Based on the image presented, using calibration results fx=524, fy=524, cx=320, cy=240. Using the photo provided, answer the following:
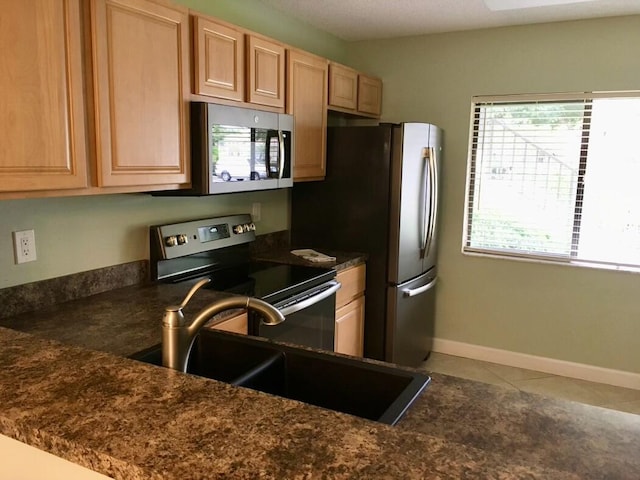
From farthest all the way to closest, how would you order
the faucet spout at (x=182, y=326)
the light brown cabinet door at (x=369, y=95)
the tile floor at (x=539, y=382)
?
the light brown cabinet door at (x=369, y=95)
the tile floor at (x=539, y=382)
the faucet spout at (x=182, y=326)

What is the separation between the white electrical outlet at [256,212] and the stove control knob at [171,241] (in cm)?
81

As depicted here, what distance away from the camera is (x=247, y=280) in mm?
2664

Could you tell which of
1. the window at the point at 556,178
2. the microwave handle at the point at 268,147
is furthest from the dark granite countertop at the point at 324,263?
the window at the point at 556,178

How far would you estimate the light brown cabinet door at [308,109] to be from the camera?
9.74 feet

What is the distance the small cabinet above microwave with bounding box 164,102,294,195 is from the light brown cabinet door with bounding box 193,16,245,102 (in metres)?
0.08

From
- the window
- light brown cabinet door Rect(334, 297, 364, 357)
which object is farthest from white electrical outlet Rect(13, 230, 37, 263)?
the window

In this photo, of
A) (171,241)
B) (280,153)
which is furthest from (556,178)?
(171,241)

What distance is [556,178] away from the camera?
366 centimetres

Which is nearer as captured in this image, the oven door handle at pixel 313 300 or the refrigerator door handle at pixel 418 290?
the oven door handle at pixel 313 300

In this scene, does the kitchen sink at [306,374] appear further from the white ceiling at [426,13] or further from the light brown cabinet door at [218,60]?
the white ceiling at [426,13]

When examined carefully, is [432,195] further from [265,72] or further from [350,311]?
[265,72]

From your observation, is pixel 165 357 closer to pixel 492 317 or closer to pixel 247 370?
pixel 247 370

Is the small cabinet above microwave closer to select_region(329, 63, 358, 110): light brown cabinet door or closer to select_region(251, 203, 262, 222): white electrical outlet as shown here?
select_region(251, 203, 262, 222): white electrical outlet

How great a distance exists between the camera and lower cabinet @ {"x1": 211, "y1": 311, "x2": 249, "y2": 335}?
2.11 metres
